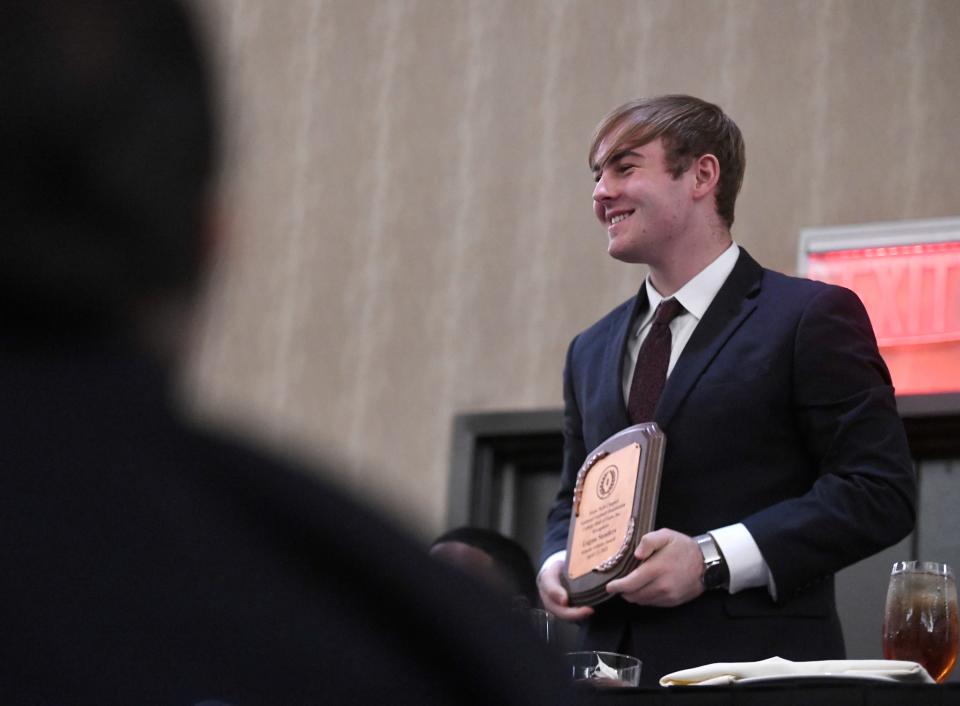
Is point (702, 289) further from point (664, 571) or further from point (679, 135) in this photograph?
point (664, 571)

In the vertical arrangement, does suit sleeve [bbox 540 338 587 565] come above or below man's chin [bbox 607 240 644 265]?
below

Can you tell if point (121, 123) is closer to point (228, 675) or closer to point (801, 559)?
point (228, 675)

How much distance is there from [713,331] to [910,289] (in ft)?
6.09

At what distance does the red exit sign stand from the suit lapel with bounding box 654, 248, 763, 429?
1.69 meters

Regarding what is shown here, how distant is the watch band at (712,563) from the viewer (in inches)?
68.6

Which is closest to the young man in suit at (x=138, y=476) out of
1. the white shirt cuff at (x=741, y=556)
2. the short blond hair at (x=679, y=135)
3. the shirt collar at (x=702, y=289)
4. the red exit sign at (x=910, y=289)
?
the white shirt cuff at (x=741, y=556)

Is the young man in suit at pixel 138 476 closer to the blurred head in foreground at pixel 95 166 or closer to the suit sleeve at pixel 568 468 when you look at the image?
the blurred head in foreground at pixel 95 166

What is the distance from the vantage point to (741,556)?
175cm

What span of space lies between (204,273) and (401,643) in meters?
0.16

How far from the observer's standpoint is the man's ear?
2.11 m

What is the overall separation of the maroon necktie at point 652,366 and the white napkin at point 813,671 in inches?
23.6

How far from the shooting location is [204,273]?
0.56 m

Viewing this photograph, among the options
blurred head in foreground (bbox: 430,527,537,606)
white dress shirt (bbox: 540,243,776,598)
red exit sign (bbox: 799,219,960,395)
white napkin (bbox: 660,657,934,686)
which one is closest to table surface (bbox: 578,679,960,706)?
white napkin (bbox: 660,657,934,686)

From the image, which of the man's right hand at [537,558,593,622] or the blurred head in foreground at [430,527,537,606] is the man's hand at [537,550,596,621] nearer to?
the man's right hand at [537,558,593,622]
